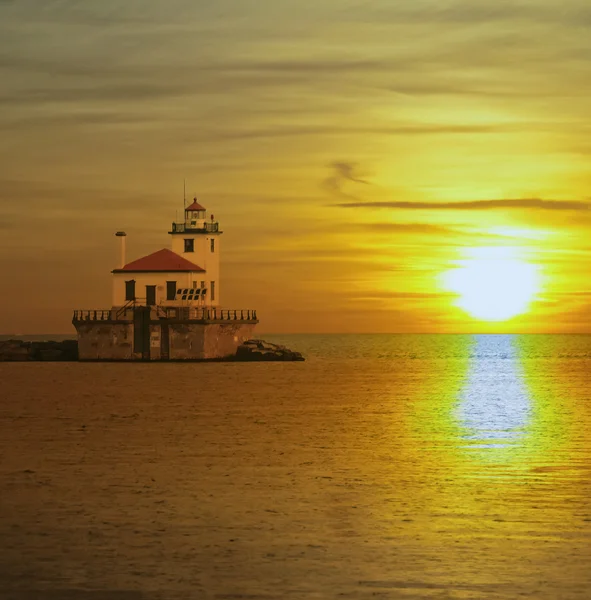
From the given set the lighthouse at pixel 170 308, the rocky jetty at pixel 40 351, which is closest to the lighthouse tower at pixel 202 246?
the lighthouse at pixel 170 308

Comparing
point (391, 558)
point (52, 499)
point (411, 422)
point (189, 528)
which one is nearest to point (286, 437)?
point (411, 422)

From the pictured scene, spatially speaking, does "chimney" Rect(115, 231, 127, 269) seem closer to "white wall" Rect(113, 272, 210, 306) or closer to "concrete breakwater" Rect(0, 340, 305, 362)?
"white wall" Rect(113, 272, 210, 306)

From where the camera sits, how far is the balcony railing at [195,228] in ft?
306

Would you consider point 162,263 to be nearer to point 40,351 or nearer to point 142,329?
point 142,329

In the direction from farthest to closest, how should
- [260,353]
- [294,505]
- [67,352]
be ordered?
[67,352] → [260,353] → [294,505]

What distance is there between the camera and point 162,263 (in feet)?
299

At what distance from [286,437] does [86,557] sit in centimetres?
1532

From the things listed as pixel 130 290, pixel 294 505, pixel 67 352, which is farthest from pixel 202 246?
pixel 294 505

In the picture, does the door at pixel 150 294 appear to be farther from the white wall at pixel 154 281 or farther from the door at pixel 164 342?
the door at pixel 164 342

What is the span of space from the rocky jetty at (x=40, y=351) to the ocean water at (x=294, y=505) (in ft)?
222

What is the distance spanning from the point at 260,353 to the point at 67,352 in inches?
741

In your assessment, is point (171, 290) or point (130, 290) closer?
point (171, 290)

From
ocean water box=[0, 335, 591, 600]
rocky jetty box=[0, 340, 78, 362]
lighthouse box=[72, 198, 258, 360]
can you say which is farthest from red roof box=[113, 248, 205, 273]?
ocean water box=[0, 335, 591, 600]

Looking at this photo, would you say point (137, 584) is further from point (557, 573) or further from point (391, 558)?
point (557, 573)
